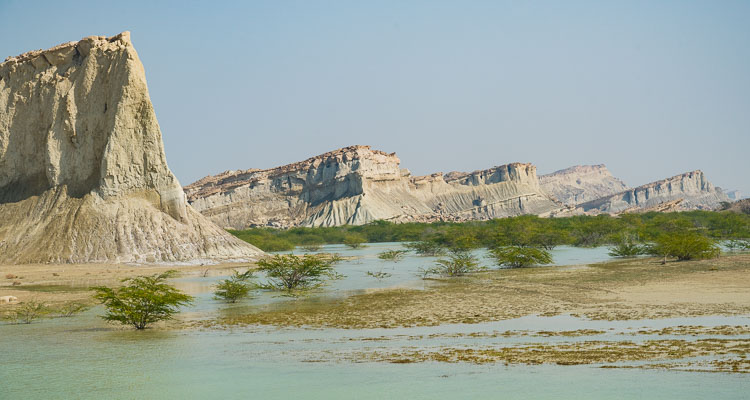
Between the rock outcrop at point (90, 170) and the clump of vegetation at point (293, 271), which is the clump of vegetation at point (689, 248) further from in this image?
the rock outcrop at point (90, 170)

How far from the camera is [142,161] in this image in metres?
42.7

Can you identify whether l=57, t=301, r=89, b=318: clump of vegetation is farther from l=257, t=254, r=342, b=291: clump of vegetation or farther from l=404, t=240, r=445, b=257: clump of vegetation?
l=404, t=240, r=445, b=257: clump of vegetation

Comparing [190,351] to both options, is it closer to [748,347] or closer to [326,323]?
[326,323]

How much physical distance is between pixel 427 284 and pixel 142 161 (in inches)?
915

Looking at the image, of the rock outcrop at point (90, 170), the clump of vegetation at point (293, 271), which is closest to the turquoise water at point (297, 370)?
the clump of vegetation at point (293, 271)

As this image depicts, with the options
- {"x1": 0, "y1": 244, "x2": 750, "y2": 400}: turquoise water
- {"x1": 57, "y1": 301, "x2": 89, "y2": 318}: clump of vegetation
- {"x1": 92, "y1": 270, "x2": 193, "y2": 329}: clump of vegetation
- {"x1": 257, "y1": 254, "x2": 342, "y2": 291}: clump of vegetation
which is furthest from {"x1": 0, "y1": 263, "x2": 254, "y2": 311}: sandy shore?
{"x1": 0, "y1": 244, "x2": 750, "y2": 400}: turquoise water

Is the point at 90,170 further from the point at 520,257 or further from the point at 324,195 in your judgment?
the point at 324,195

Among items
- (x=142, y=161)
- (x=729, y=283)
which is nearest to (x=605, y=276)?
(x=729, y=283)

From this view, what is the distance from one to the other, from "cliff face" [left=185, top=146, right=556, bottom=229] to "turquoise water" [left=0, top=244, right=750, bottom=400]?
111 meters

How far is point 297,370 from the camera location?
443 inches

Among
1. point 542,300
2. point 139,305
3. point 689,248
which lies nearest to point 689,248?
point 689,248

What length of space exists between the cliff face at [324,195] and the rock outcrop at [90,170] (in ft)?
271

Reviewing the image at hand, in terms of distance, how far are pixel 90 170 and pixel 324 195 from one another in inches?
3746

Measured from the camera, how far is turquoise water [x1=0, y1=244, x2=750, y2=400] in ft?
30.4
